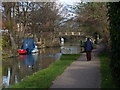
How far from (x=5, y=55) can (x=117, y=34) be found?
→ 28.0 m

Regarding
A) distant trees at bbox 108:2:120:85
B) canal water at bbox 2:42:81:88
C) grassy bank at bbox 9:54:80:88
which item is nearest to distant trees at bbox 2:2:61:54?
canal water at bbox 2:42:81:88

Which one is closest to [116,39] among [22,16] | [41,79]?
[41,79]

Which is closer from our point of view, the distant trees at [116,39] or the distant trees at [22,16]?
the distant trees at [116,39]

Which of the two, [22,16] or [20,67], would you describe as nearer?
[20,67]

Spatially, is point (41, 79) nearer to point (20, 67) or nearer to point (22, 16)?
point (20, 67)

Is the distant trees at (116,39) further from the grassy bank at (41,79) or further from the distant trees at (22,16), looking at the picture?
the distant trees at (22,16)

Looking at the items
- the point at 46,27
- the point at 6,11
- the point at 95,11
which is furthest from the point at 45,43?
the point at 95,11

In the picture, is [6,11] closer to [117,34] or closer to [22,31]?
[22,31]

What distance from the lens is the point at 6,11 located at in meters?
41.5

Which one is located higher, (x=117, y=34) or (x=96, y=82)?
(x=117, y=34)

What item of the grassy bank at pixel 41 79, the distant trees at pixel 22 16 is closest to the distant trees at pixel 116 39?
the grassy bank at pixel 41 79

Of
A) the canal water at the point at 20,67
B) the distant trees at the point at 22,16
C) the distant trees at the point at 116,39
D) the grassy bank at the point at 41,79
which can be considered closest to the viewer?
the distant trees at the point at 116,39

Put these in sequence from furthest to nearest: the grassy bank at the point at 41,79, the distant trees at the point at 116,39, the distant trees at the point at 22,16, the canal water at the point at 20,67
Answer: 1. the distant trees at the point at 22,16
2. the canal water at the point at 20,67
3. the grassy bank at the point at 41,79
4. the distant trees at the point at 116,39

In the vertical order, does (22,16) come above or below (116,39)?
above
